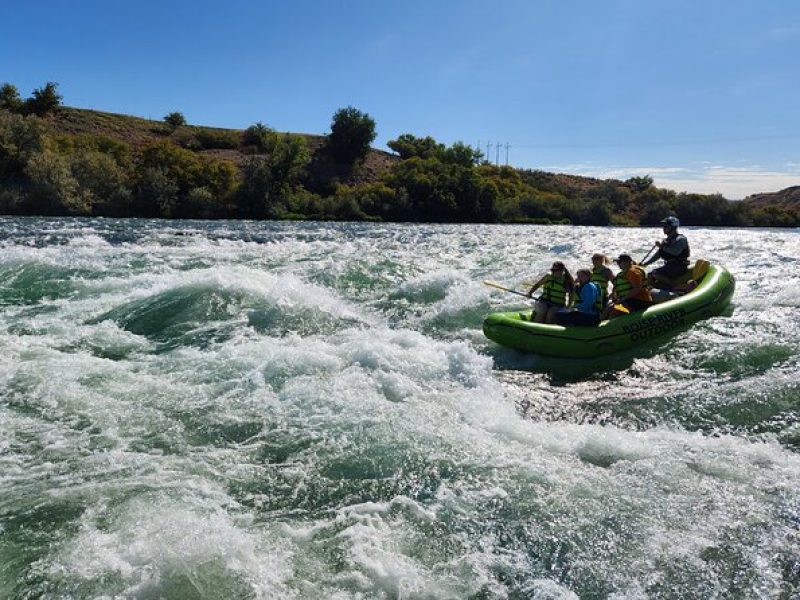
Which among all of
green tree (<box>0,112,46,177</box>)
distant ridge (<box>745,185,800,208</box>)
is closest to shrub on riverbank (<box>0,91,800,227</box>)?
green tree (<box>0,112,46,177</box>)

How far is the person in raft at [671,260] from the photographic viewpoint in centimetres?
1230

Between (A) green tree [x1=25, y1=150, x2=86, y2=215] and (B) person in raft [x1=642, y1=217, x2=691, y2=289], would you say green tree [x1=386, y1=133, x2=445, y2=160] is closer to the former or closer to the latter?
(A) green tree [x1=25, y1=150, x2=86, y2=215]

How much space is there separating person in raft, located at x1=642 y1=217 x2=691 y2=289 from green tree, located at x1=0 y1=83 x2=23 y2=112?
69.3m

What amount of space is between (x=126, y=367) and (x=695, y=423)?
7.16 metres

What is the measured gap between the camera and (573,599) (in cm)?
377

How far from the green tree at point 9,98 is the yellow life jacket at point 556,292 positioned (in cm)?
6940

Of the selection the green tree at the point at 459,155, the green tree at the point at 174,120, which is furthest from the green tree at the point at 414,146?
the green tree at the point at 174,120

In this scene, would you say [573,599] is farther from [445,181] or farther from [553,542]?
[445,181]

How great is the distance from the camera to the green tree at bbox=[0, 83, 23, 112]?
61.2 m

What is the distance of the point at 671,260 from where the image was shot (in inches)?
493

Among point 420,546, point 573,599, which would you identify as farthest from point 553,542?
point 420,546

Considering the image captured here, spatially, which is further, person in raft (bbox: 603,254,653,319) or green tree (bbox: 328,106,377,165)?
green tree (bbox: 328,106,377,165)

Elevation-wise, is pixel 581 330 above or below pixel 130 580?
above

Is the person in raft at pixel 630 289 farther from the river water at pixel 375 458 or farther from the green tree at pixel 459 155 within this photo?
the green tree at pixel 459 155
